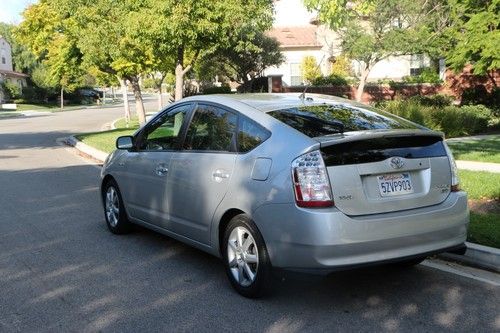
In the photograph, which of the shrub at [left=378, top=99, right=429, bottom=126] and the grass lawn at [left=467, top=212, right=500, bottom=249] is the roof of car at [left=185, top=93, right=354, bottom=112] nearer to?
the grass lawn at [left=467, top=212, right=500, bottom=249]

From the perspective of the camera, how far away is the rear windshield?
4602 millimetres

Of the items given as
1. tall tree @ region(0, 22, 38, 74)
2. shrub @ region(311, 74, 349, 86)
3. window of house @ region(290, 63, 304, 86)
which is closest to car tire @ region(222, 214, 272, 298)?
shrub @ region(311, 74, 349, 86)

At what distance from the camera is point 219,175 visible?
4.96 m

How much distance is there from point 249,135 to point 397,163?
1.23 m

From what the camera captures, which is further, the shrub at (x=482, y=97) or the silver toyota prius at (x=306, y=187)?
the shrub at (x=482, y=97)

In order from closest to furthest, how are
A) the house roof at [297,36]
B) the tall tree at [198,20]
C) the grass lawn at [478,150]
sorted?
the grass lawn at [478,150]
the tall tree at [198,20]
the house roof at [297,36]

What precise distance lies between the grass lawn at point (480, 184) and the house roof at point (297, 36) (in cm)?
3377

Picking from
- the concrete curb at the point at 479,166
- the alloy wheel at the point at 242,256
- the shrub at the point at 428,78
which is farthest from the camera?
the shrub at the point at 428,78

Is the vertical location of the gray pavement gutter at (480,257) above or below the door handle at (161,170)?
below

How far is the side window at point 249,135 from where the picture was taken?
15.5 ft

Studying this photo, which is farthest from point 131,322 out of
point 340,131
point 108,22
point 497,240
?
point 108,22

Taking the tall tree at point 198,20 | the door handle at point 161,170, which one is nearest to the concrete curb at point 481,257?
the door handle at point 161,170

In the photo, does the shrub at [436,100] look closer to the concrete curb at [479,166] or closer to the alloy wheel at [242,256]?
the concrete curb at [479,166]

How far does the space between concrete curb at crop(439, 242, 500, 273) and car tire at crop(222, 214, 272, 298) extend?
2137 mm
